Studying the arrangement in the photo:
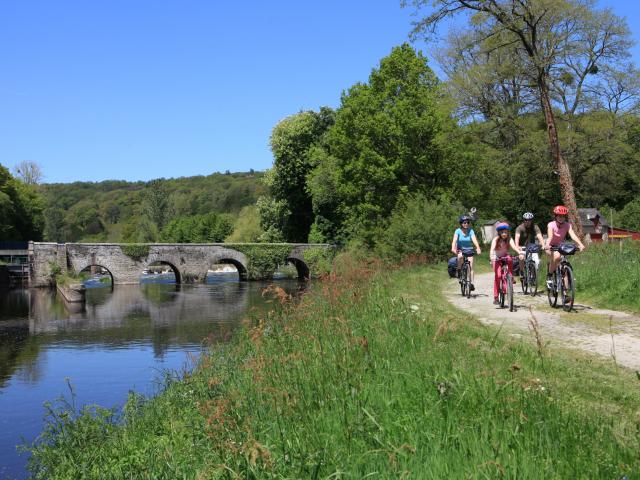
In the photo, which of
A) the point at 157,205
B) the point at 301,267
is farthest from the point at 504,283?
the point at 157,205

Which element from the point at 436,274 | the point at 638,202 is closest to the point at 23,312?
the point at 436,274

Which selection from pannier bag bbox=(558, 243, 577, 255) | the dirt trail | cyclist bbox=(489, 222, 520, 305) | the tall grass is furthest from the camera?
cyclist bbox=(489, 222, 520, 305)

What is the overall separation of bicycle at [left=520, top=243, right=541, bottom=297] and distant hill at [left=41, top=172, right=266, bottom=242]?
288ft

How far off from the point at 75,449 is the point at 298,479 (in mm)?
5219

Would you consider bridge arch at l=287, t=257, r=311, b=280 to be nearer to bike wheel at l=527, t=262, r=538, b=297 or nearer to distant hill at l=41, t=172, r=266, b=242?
bike wheel at l=527, t=262, r=538, b=297

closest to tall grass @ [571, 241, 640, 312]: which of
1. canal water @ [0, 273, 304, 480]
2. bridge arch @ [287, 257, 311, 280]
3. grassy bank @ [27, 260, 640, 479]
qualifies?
grassy bank @ [27, 260, 640, 479]

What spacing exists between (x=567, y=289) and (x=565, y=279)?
0.48 ft

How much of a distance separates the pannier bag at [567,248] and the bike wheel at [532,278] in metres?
2.01

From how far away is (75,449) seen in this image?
777 centimetres

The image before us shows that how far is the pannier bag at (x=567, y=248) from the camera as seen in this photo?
9.34 meters

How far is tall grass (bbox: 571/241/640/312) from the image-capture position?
9.66m

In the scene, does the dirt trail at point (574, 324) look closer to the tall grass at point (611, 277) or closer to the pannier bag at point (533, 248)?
the tall grass at point (611, 277)

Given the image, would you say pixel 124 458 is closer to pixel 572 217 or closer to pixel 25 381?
pixel 25 381

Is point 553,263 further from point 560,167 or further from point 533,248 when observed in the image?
point 560,167
